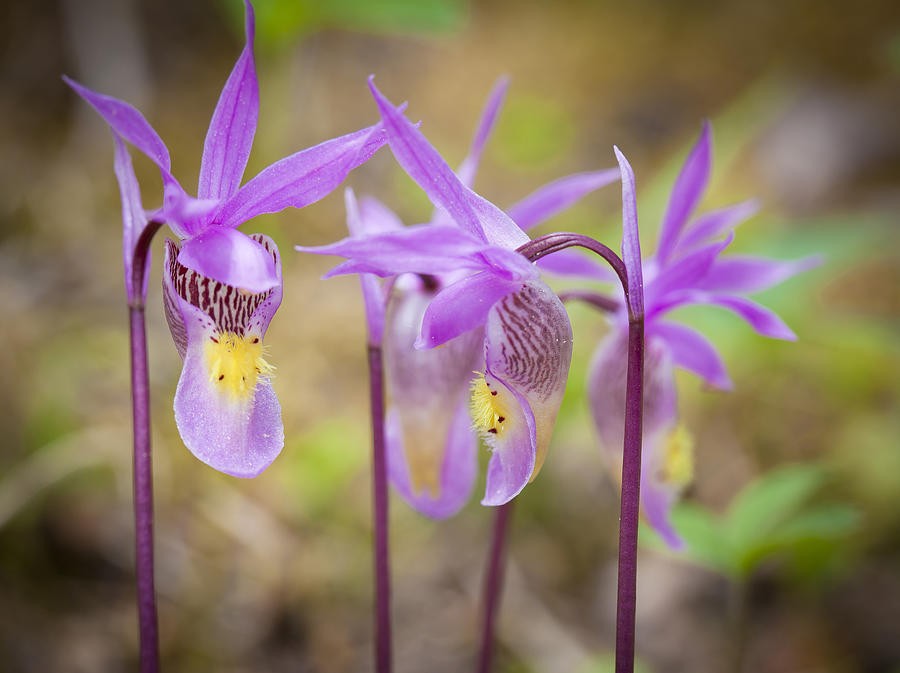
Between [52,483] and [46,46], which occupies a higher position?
[46,46]

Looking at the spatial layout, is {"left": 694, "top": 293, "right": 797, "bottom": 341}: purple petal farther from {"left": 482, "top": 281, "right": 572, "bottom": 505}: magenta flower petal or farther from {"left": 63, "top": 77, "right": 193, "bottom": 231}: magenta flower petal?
{"left": 63, "top": 77, "right": 193, "bottom": 231}: magenta flower petal

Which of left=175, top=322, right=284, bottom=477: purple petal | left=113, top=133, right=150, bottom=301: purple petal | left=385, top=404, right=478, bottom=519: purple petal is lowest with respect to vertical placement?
left=385, top=404, right=478, bottom=519: purple petal

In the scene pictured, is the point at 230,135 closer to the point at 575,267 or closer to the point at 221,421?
the point at 221,421

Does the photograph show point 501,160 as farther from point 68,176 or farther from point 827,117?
point 68,176

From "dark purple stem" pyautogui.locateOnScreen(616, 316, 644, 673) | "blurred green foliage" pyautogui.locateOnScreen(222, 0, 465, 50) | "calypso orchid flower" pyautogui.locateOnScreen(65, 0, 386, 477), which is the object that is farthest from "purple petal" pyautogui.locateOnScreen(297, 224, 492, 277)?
"blurred green foliage" pyautogui.locateOnScreen(222, 0, 465, 50)

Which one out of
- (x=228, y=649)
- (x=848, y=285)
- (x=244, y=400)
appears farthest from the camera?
(x=848, y=285)

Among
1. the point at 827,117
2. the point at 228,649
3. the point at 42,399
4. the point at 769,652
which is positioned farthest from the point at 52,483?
the point at 827,117
